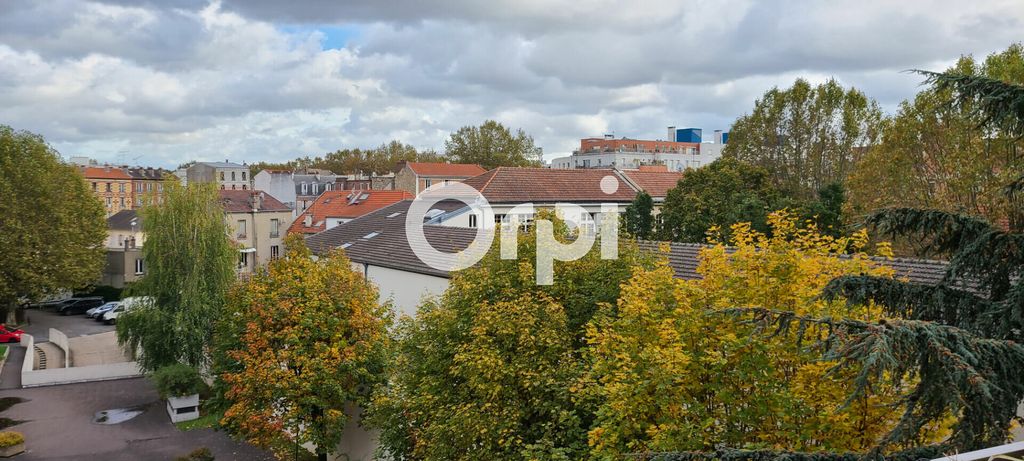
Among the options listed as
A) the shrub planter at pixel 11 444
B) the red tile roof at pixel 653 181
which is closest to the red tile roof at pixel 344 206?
the red tile roof at pixel 653 181

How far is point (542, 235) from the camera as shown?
15.0 metres

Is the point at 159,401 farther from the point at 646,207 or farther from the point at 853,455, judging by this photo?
the point at 853,455

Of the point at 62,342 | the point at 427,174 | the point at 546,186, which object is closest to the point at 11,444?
the point at 62,342

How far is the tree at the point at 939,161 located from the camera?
24422mm

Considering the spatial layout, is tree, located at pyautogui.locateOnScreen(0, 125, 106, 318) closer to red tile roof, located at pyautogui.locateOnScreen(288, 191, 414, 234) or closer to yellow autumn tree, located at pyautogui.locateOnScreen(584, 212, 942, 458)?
red tile roof, located at pyautogui.locateOnScreen(288, 191, 414, 234)

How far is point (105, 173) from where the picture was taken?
102m

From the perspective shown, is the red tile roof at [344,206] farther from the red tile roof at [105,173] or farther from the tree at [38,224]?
the red tile roof at [105,173]

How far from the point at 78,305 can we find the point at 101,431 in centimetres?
3109

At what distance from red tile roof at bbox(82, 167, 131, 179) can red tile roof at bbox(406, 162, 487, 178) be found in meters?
43.9

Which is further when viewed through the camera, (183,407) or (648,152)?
(648,152)

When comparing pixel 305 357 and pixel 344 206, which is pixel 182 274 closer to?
pixel 305 357

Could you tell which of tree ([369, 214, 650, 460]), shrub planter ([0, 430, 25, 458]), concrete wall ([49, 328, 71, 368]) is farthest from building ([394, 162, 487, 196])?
tree ([369, 214, 650, 460])

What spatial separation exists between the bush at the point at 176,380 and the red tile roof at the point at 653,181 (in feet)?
108

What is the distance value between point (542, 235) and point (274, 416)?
34.6 feet
